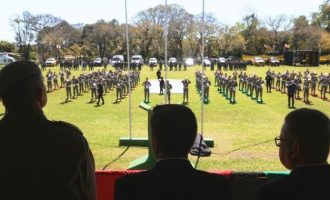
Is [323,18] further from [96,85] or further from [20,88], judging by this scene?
[20,88]

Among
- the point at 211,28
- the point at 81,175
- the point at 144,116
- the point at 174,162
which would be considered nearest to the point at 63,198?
the point at 81,175

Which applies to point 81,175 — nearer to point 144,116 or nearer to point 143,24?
point 144,116

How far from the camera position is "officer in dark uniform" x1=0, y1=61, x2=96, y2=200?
2299 mm

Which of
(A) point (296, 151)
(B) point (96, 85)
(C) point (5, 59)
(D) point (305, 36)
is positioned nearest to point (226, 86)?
(B) point (96, 85)

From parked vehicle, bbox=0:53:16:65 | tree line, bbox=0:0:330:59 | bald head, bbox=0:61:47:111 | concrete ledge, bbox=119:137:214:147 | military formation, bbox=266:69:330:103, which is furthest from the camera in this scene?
tree line, bbox=0:0:330:59

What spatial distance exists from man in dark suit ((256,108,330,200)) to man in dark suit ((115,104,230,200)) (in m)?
0.37

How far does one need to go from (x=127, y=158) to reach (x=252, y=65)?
54144mm

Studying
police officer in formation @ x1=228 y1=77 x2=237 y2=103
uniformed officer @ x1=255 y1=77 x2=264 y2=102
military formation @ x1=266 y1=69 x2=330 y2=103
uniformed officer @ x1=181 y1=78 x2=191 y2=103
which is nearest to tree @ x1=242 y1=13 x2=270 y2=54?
military formation @ x1=266 y1=69 x2=330 y2=103

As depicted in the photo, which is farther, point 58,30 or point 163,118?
point 58,30

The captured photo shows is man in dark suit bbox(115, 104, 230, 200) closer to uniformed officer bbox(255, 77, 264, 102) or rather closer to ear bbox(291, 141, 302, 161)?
ear bbox(291, 141, 302, 161)

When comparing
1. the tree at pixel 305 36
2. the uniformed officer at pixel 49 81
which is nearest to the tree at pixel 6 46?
the uniformed officer at pixel 49 81

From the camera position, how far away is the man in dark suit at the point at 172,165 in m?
2.25

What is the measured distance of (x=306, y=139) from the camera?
2287mm

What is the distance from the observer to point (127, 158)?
12.5 meters
